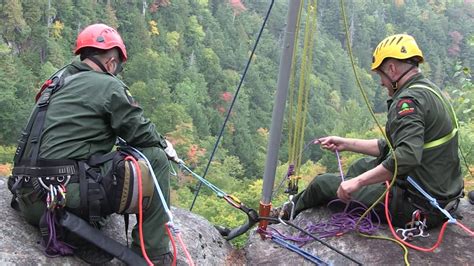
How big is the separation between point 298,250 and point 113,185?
1.74 metres

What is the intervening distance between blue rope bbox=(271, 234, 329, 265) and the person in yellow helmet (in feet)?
1.78

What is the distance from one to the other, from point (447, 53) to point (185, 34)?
53412 millimetres

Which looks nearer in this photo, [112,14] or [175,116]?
[175,116]

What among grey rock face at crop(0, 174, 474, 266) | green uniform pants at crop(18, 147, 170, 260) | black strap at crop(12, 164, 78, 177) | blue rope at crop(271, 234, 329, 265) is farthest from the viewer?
blue rope at crop(271, 234, 329, 265)

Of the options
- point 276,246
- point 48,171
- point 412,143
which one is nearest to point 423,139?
point 412,143

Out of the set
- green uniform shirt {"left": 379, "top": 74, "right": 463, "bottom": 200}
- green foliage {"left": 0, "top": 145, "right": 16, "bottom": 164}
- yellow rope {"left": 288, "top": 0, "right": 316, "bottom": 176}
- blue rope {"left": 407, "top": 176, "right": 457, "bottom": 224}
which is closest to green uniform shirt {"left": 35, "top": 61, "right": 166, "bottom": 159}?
yellow rope {"left": 288, "top": 0, "right": 316, "bottom": 176}

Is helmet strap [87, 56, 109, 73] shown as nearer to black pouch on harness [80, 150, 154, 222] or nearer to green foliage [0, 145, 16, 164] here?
black pouch on harness [80, 150, 154, 222]

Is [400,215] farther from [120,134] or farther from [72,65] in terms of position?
[72,65]

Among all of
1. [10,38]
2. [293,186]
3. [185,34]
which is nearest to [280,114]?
[293,186]

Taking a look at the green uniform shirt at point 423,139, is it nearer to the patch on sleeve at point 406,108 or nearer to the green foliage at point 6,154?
the patch on sleeve at point 406,108

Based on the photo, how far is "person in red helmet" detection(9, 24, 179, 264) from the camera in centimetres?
313

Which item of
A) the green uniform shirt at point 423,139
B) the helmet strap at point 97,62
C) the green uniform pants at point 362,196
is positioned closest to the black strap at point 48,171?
the helmet strap at point 97,62

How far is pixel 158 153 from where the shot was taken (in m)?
3.43

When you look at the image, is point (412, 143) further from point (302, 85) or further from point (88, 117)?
point (88, 117)
